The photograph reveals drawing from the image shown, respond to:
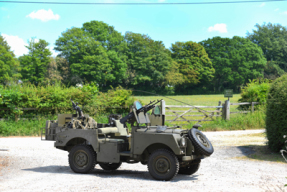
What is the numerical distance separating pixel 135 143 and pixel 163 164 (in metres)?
0.85

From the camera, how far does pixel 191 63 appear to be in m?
75.8

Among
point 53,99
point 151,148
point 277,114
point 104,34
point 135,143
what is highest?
point 104,34

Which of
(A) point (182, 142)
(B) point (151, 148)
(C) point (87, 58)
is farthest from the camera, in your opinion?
(C) point (87, 58)

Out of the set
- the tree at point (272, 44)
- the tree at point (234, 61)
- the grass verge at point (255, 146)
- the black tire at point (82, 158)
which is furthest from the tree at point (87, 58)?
the black tire at point (82, 158)

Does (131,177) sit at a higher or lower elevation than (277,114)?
lower

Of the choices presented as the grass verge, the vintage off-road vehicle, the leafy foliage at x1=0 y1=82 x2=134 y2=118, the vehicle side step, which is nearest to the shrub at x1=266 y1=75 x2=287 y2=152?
the grass verge

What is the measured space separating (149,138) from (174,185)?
1.25m

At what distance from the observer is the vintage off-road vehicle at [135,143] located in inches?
292

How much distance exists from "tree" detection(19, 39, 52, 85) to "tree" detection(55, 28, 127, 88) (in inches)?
155

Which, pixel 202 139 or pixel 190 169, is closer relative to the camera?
pixel 202 139

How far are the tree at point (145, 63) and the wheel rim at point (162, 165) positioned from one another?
59167 mm

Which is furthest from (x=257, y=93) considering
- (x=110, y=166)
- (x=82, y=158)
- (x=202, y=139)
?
(x=82, y=158)

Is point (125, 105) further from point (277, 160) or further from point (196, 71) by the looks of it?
point (196, 71)

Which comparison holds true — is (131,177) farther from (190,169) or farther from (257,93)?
(257,93)
